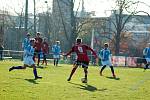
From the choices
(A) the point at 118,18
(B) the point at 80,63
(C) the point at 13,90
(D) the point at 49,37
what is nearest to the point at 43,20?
(D) the point at 49,37

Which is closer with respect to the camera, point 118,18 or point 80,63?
point 80,63

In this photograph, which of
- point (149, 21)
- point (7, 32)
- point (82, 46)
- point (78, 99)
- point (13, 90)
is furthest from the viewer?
point (149, 21)

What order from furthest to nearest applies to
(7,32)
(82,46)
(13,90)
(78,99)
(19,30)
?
(7,32)
(19,30)
(82,46)
(13,90)
(78,99)

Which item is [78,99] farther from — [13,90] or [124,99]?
[13,90]

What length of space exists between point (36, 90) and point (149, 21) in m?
116

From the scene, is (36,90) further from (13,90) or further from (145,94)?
(145,94)

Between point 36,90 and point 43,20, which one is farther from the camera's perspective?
point 43,20

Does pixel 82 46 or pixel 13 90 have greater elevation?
pixel 82 46

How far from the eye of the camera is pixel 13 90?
15.3 m

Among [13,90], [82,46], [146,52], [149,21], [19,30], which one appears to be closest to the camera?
[13,90]

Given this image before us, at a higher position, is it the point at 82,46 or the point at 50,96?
the point at 82,46

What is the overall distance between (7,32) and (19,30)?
23.6 feet

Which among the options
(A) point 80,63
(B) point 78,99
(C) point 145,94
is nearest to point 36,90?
(B) point 78,99

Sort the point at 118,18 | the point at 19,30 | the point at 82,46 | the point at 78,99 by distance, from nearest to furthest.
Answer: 1. the point at 78,99
2. the point at 82,46
3. the point at 118,18
4. the point at 19,30
